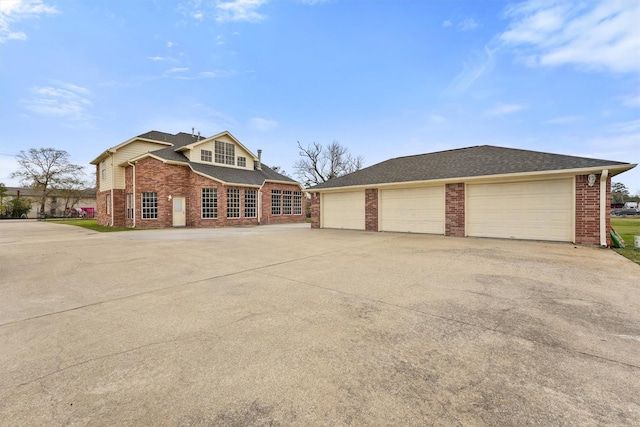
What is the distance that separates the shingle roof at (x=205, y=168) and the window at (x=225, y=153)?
641 mm

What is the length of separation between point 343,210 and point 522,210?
869cm

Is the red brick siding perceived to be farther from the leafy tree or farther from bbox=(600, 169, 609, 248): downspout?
the leafy tree

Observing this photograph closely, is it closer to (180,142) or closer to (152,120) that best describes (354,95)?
(180,142)

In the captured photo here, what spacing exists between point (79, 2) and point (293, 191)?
17.0 m

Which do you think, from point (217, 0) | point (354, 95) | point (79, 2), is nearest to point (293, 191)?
point (354, 95)

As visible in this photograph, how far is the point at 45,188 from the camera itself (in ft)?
111

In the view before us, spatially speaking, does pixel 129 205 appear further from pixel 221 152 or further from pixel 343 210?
pixel 343 210

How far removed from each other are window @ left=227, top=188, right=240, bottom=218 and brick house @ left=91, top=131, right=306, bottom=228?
0.08m

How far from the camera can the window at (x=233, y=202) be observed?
19984mm

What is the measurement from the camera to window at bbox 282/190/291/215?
942 inches

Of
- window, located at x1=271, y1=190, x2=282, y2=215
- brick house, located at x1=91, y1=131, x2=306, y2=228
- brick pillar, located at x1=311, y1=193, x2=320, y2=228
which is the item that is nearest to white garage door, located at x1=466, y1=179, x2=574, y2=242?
brick pillar, located at x1=311, y1=193, x2=320, y2=228

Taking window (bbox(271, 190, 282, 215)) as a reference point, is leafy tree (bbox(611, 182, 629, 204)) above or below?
above

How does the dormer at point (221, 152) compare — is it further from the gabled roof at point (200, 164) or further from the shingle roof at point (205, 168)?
the shingle roof at point (205, 168)

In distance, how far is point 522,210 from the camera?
10.5 m
